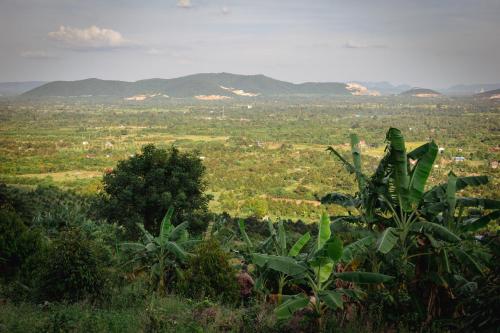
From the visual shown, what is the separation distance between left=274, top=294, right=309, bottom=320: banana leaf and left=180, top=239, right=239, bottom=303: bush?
1.92m

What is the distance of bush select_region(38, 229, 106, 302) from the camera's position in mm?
6469

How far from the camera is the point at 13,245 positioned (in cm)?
809

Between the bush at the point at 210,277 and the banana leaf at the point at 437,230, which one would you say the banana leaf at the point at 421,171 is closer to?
the banana leaf at the point at 437,230

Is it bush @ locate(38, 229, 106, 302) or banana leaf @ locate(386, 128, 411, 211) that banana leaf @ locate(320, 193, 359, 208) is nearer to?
banana leaf @ locate(386, 128, 411, 211)

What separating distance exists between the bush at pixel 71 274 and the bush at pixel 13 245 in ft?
5.59

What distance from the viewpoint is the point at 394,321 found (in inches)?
205

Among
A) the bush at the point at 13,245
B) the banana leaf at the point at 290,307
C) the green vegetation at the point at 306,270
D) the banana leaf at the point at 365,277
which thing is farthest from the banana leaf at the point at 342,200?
the bush at the point at 13,245

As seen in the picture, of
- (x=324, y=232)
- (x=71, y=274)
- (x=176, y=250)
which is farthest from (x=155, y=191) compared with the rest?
(x=324, y=232)

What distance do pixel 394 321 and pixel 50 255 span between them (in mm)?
5069

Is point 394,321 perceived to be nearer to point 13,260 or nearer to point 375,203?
point 375,203

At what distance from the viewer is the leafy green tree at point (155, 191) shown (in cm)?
1678

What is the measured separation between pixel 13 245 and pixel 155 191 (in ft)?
28.7

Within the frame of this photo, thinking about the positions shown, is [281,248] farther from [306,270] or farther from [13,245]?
[13,245]

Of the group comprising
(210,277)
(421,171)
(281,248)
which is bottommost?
(210,277)
